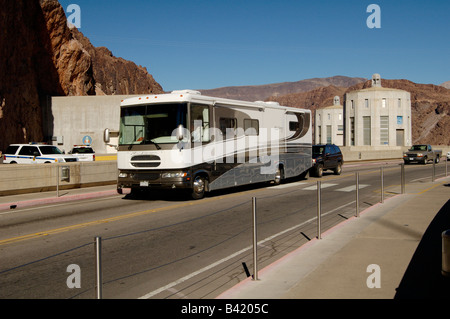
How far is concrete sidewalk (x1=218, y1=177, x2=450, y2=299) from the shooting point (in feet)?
18.0

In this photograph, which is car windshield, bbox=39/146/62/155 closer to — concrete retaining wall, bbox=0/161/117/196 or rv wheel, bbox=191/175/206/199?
concrete retaining wall, bbox=0/161/117/196

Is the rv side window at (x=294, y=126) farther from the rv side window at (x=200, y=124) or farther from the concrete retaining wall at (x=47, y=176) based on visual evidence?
the concrete retaining wall at (x=47, y=176)

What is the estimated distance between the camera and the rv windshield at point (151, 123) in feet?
47.3

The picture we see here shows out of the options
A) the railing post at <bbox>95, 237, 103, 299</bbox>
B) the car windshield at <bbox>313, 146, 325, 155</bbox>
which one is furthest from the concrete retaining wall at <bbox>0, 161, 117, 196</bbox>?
the railing post at <bbox>95, 237, 103, 299</bbox>

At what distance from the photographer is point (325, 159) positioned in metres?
26.2

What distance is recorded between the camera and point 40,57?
6088cm

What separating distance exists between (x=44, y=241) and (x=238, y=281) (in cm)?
468

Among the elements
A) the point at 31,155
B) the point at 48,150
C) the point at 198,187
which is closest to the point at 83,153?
the point at 48,150

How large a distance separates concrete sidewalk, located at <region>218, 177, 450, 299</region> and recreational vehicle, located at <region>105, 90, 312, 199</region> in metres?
6.09

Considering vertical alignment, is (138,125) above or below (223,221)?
above

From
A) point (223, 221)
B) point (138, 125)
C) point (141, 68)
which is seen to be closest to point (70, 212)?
point (138, 125)

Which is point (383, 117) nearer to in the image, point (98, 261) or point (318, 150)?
point (318, 150)

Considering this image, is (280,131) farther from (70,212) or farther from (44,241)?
(44,241)

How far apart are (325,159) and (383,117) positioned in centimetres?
6950
